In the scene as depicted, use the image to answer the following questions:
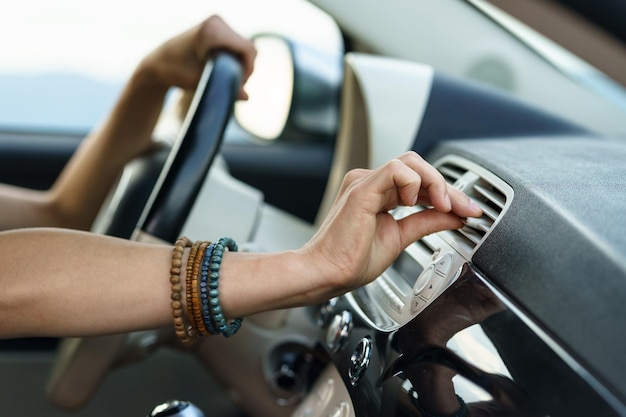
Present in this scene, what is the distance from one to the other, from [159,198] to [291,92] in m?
0.85

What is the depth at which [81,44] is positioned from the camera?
201cm

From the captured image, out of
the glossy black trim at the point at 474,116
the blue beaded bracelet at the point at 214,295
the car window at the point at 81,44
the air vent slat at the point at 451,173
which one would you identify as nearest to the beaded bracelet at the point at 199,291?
the blue beaded bracelet at the point at 214,295

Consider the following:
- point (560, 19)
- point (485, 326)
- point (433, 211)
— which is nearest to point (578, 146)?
point (433, 211)

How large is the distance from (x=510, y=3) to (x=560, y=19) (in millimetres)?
58

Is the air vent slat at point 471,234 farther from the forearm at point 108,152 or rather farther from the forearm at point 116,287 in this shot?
the forearm at point 108,152

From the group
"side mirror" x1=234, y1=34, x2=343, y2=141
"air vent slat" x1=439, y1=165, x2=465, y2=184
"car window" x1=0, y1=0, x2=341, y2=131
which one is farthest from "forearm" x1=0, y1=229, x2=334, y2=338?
"car window" x1=0, y1=0, x2=341, y2=131

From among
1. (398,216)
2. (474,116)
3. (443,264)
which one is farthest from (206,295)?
(474,116)

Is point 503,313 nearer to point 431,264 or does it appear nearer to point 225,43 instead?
point 431,264

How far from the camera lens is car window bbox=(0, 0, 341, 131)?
1849 millimetres

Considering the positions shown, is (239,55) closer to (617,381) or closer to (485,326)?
(485,326)

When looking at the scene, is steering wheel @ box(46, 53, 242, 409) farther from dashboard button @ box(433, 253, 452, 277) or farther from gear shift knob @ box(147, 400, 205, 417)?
dashboard button @ box(433, 253, 452, 277)

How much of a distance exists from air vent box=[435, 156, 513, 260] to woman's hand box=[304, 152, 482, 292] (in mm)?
12

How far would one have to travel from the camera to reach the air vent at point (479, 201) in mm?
794

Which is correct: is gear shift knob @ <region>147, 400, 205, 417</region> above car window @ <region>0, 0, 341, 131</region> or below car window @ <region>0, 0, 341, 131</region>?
above
